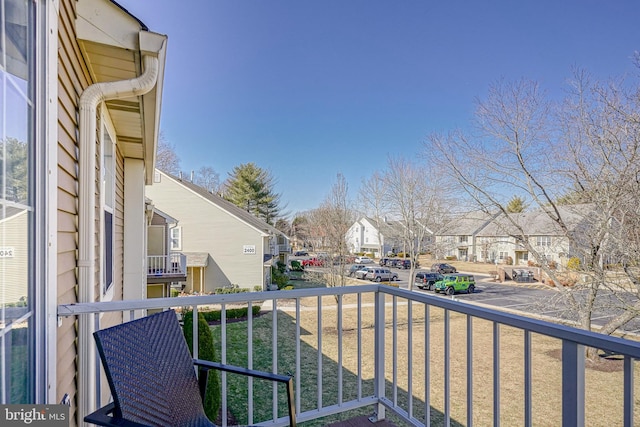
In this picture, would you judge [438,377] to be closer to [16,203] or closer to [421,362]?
[421,362]

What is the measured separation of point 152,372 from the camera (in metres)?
1.58

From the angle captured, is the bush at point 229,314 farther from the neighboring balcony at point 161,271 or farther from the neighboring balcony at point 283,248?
the neighboring balcony at point 283,248

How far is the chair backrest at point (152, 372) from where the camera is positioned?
1389 millimetres

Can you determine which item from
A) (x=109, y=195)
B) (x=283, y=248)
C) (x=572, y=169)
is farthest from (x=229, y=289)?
(x=572, y=169)

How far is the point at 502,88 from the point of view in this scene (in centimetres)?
853

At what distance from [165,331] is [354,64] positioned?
11715 millimetres

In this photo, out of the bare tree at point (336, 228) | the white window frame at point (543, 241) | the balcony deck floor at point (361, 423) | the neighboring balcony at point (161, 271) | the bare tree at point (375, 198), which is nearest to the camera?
the balcony deck floor at point (361, 423)

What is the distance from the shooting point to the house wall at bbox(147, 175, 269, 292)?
1597cm

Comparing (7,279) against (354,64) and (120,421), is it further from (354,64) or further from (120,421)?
A: (354,64)

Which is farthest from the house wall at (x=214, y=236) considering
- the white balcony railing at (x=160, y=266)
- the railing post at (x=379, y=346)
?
the railing post at (x=379, y=346)

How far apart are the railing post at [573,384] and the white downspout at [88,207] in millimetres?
2381

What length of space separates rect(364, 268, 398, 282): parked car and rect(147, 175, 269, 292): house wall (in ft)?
20.6

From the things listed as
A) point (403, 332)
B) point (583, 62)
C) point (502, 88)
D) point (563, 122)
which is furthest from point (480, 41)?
point (403, 332)

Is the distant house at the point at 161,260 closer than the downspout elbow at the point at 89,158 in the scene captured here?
No
